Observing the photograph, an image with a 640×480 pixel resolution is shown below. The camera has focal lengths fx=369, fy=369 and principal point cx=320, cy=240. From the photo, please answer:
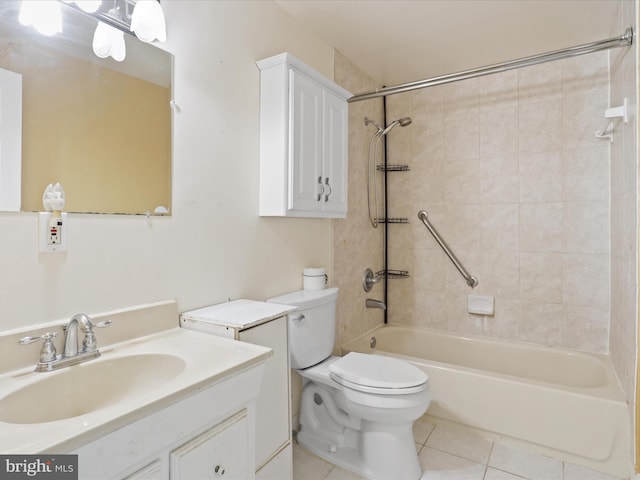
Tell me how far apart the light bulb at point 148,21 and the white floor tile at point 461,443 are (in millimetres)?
2298

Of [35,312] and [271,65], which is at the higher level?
[271,65]

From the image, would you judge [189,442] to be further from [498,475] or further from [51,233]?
[498,475]

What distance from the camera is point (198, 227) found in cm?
155

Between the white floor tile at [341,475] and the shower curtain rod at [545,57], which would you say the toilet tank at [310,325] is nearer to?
the white floor tile at [341,475]

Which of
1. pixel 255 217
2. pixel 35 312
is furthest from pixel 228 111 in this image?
pixel 35 312

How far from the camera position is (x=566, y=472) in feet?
5.82

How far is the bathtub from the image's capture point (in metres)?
1.77

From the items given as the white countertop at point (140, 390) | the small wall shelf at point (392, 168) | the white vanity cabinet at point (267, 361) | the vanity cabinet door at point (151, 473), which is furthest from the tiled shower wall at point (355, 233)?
the vanity cabinet door at point (151, 473)

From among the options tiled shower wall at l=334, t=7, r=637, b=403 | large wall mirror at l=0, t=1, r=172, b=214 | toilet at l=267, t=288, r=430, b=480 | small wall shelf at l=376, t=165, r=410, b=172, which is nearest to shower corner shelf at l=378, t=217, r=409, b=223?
tiled shower wall at l=334, t=7, r=637, b=403

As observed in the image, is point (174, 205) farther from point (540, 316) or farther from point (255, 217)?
point (540, 316)

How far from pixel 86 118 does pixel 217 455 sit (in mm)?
1100

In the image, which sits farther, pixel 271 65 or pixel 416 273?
pixel 416 273

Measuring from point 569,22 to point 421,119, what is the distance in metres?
1.09

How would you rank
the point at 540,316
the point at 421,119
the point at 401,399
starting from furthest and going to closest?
the point at 421,119
the point at 540,316
the point at 401,399
